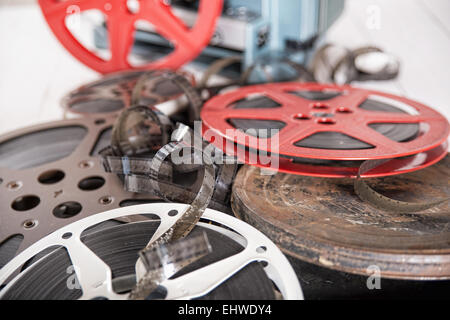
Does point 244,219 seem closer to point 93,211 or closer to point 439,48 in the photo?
point 93,211

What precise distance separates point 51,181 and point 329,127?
0.90 meters

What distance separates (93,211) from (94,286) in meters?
0.39

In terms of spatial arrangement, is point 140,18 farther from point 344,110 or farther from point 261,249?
point 261,249

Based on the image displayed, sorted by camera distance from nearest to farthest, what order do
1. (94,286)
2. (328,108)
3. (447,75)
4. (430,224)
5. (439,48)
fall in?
(94,286) < (430,224) < (328,108) < (447,75) < (439,48)

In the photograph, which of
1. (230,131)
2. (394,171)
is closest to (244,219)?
(230,131)

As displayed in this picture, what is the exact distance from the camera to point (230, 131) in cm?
135

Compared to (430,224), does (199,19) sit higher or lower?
higher

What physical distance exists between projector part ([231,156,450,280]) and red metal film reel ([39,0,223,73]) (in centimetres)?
90

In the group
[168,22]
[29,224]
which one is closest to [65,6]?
[168,22]

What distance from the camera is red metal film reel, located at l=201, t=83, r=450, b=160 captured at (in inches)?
49.2

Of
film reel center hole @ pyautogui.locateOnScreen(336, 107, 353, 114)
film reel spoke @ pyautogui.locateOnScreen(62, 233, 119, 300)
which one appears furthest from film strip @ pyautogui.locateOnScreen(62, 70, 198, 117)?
film reel spoke @ pyautogui.locateOnScreen(62, 233, 119, 300)

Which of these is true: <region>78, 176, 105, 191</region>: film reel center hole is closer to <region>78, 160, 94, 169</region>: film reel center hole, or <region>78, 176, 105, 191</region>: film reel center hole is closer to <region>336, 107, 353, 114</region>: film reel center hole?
<region>78, 160, 94, 169</region>: film reel center hole

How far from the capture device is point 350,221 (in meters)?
1.13

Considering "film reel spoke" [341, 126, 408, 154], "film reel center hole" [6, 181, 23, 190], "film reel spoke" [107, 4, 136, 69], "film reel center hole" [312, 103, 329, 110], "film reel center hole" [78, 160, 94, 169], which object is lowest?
"film reel center hole" [6, 181, 23, 190]
